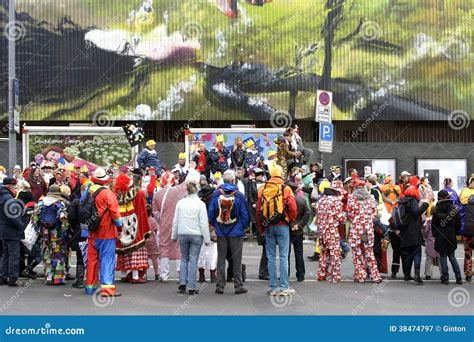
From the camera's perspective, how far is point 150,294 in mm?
10875

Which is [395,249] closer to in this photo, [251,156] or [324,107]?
[324,107]

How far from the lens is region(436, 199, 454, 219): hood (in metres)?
12.6

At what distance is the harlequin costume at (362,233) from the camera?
12242 millimetres

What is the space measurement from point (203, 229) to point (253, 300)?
4.63 feet

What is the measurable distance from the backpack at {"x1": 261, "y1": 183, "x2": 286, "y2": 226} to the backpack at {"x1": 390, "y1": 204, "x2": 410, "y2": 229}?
2.92 metres

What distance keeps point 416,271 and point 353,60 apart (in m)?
16.1

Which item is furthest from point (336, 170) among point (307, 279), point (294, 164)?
point (307, 279)

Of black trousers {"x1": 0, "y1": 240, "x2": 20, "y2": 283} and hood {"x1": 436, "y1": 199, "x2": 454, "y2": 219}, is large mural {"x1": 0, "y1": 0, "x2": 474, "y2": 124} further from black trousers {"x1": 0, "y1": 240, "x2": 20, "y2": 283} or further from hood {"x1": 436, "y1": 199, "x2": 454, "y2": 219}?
black trousers {"x1": 0, "y1": 240, "x2": 20, "y2": 283}

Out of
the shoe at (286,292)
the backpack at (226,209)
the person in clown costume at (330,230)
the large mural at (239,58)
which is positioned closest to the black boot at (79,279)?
the backpack at (226,209)

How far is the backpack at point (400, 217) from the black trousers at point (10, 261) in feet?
22.3

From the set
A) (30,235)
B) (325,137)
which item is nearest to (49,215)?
(30,235)

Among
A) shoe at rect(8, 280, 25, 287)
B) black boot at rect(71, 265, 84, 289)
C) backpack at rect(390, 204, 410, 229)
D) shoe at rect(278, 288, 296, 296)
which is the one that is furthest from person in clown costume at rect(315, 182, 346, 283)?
shoe at rect(8, 280, 25, 287)

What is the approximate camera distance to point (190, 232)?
36.0 ft

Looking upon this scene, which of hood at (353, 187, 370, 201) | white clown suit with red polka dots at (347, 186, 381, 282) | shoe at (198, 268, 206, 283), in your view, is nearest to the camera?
shoe at (198, 268, 206, 283)
